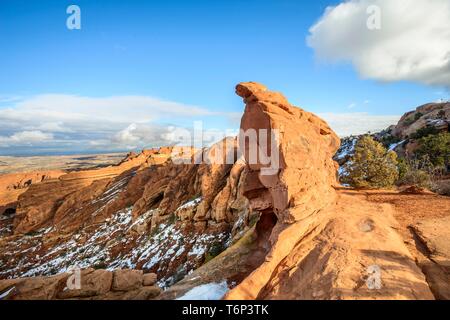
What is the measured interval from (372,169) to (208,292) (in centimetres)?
1663

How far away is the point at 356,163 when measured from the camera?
20609 millimetres

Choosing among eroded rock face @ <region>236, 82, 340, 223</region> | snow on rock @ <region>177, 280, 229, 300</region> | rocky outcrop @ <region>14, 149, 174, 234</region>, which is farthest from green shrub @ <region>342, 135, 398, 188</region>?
rocky outcrop @ <region>14, 149, 174, 234</region>

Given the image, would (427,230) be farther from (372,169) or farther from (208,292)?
(372,169)

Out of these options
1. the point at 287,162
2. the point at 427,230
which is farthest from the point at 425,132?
the point at 287,162

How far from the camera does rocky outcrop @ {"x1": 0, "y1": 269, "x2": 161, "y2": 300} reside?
10.5 m

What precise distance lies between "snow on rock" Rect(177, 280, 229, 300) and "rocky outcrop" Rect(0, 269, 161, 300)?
2.78 meters

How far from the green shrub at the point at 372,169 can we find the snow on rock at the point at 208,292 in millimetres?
14347

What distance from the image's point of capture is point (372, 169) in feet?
64.6

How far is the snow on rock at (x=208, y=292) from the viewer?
29.5 feet

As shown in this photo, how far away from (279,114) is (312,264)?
22.2 ft

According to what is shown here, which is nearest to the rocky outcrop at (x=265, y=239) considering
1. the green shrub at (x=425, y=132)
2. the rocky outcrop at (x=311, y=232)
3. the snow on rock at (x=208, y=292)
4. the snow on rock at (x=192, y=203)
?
the rocky outcrop at (x=311, y=232)
